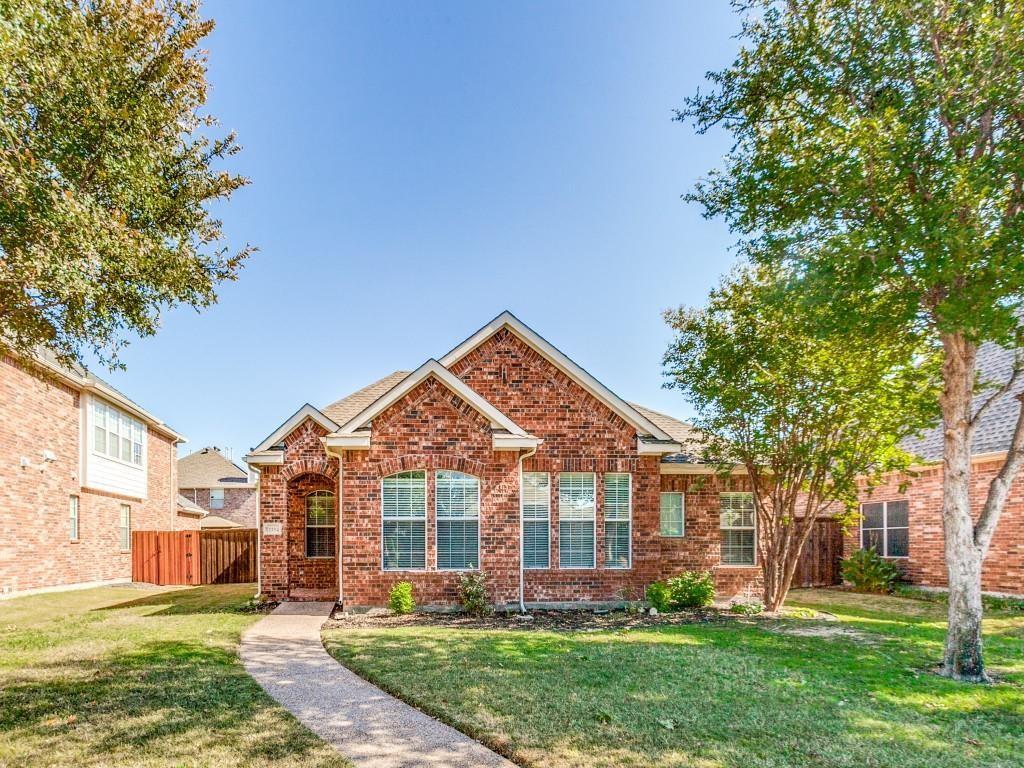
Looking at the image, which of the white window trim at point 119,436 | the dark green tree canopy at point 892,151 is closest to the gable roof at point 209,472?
the white window trim at point 119,436

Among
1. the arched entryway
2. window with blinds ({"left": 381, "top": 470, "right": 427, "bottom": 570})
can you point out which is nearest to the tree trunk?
window with blinds ({"left": 381, "top": 470, "right": 427, "bottom": 570})

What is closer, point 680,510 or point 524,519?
point 524,519

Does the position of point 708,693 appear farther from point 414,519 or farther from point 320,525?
point 320,525

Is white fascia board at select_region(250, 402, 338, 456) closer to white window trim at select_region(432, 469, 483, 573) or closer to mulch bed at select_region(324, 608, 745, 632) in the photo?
white window trim at select_region(432, 469, 483, 573)

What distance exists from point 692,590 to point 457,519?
4996mm

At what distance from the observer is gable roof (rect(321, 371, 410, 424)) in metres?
14.9

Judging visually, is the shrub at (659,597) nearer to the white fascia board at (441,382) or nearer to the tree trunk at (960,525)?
the white fascia board at (441,382)

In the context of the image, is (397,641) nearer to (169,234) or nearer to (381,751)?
(381,751)

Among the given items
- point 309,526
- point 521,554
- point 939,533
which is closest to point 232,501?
point 309,526

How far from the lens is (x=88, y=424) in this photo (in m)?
18.8

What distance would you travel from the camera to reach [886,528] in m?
17.1

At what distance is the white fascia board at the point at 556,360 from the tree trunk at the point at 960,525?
5.56 metres

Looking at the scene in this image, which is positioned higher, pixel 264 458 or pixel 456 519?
pixel 264 458

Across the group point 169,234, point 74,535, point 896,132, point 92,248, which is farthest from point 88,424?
point 896,132
